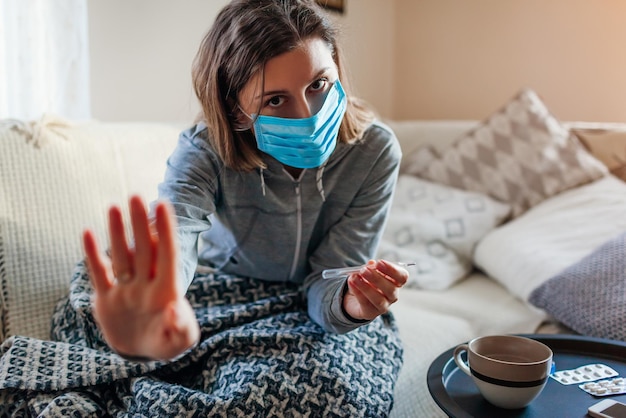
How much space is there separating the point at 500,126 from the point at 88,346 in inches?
51.6

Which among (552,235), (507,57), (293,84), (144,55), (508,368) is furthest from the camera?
(507,57)

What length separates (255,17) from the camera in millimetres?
913

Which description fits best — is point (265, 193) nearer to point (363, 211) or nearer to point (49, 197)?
point (363, 211)

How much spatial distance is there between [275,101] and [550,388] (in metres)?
0.56

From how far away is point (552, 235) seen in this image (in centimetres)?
154

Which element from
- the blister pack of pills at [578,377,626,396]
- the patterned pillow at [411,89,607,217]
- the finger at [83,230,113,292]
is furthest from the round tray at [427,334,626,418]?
the patterned pillow at [411,89,607,217]

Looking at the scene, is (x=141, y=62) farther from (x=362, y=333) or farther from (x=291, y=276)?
(x=362, y=333)

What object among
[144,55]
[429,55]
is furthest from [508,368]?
[429,55]

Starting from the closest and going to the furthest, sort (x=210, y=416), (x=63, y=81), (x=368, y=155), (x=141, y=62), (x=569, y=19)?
(x=210, y=416)
(x=368, y=155)
(x=63, y=81)
(x=141, y=62)
(x=569, y=19)

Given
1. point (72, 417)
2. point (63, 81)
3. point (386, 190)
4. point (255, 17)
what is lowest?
point (72, 417)

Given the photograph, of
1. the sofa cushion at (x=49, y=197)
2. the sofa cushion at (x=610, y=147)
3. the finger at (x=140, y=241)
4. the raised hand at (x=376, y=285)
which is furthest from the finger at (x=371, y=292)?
the sofa cushion at (x=610, y=147)

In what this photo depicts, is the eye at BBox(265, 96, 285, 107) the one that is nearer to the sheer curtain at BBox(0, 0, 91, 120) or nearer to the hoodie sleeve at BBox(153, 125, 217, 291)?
the hoodie sleeve at BBox(153, 125, 217, 291)

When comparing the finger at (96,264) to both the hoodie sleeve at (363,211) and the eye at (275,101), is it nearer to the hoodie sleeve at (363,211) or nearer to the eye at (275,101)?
the eye at (275,101)

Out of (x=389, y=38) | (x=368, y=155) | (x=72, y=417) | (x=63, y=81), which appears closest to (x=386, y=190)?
(x=368, y=155)
